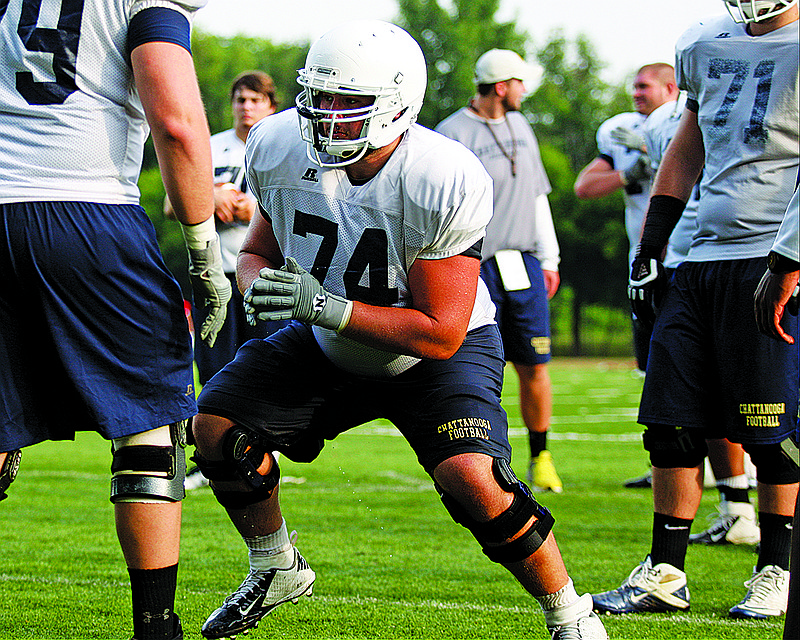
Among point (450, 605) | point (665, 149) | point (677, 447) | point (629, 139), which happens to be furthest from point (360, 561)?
point (629, 139)

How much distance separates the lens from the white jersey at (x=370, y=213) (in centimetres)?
261

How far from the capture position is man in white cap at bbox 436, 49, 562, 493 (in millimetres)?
5551

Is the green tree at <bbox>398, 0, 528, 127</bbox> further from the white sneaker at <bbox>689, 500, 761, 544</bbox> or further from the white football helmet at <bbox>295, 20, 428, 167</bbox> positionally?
the white football helmet at <bbox>295, 20, 428, 167</bbox>

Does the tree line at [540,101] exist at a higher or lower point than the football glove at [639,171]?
lower

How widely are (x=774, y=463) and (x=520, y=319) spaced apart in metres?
2.41

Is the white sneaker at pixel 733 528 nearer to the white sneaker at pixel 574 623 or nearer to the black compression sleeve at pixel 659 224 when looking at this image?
the black compression sleeve at pixel 659 224

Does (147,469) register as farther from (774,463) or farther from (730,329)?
(774,463)

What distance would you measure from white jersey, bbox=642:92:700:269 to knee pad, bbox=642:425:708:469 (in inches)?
31.0

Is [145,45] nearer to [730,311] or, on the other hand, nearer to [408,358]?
[408,358]

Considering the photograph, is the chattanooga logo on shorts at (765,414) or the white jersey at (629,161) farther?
the white jersey at (629,161)

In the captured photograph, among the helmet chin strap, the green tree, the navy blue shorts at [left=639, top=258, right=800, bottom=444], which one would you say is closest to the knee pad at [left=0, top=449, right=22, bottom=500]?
the helmet chin strap

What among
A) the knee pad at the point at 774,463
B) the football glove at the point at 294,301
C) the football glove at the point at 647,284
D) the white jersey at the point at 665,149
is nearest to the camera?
the football glove at the point at 294,301

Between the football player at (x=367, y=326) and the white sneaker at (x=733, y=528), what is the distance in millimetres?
1835

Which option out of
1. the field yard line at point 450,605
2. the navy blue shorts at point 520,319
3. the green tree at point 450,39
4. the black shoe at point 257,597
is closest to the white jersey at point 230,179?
the navy blue shorts at point 520,319
